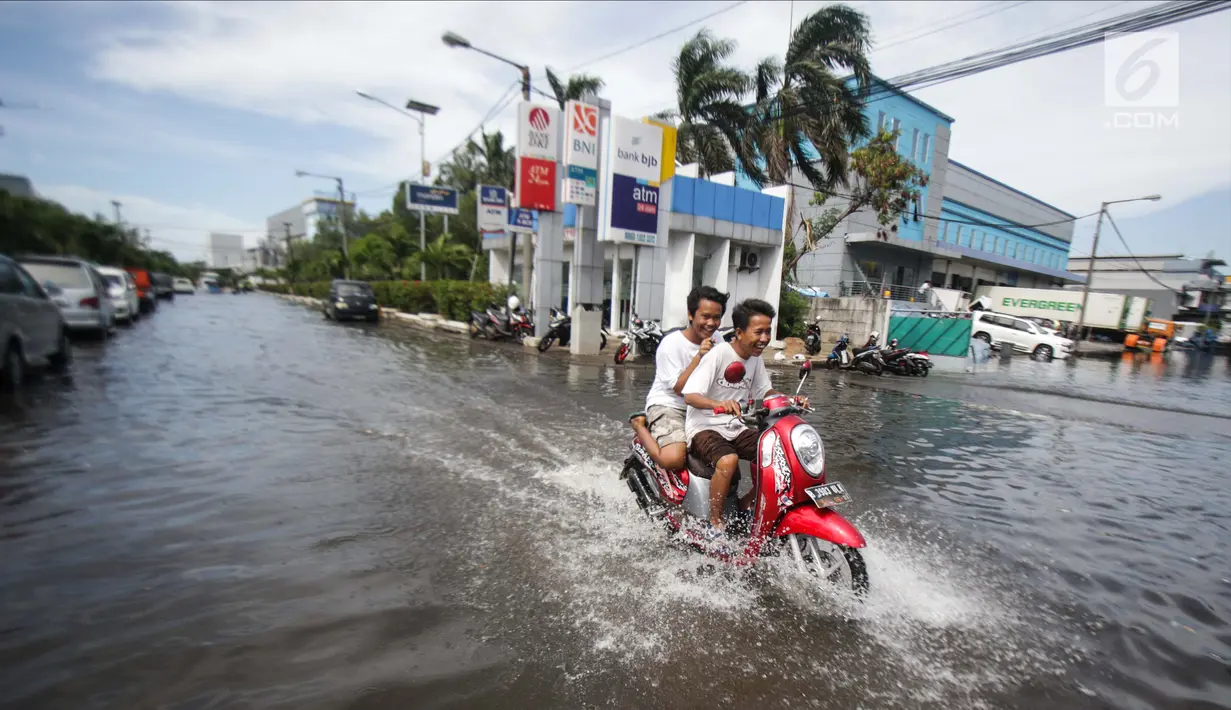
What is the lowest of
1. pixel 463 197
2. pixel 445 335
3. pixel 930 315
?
pixel 445 335

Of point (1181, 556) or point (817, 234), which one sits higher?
point (817, 234)

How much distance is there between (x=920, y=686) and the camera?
9.02 feet

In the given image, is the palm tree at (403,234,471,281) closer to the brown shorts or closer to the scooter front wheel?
the brown shorts

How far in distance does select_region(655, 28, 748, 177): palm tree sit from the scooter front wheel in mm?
20373

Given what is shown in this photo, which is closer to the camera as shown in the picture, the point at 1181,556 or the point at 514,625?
the point at 514,625

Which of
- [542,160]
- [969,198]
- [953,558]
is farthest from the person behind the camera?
[969,198]

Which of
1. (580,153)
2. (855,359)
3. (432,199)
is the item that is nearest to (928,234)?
(855,359)

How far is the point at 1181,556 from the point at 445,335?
18489mm

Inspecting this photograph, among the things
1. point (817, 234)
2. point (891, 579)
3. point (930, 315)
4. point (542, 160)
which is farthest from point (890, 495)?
point (817, 234)

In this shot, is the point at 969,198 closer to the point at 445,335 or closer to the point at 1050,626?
the point at 445,335

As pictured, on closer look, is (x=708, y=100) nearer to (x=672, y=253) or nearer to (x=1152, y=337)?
(x=672, y=253)

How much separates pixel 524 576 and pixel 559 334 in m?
12.8

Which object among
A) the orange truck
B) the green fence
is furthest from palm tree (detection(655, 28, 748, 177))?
the orange truck

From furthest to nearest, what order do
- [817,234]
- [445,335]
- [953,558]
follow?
1. [817,234]
2. [445,335]
3. [953,558]
